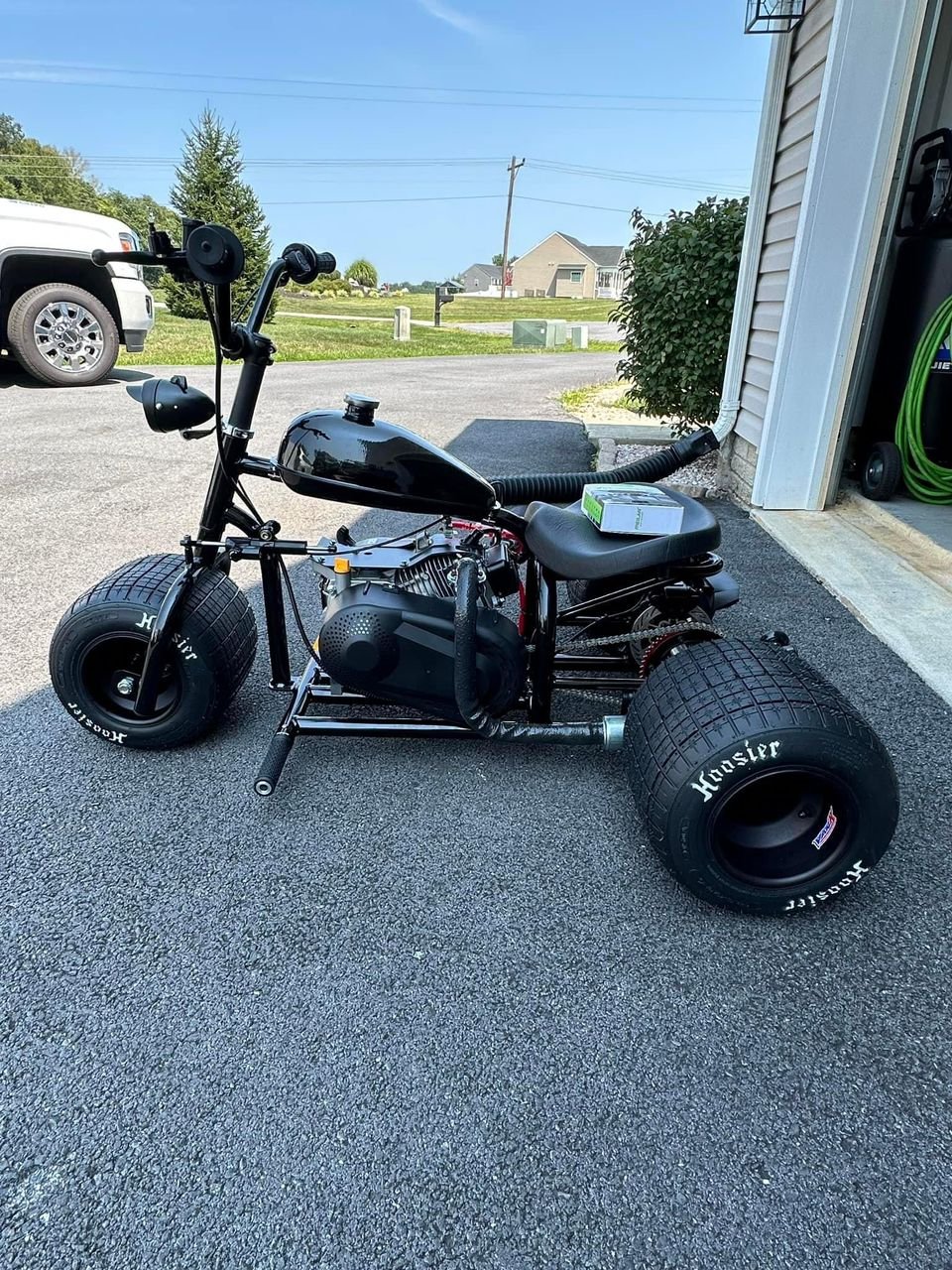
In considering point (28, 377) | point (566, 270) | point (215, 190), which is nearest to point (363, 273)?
point (566, 270)

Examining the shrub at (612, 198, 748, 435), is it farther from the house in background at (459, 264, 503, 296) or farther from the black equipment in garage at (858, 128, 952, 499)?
the house in background at (459, 264, 503, 296)

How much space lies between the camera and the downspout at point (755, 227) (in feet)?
18.2

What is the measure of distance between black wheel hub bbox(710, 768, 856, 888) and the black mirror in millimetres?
1811

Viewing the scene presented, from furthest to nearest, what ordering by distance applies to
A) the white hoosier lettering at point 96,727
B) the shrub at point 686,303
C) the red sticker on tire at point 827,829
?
the shrub at point 686,303, the white hoosier lettering at point 96,727, the red sticker on tire at point 827,829

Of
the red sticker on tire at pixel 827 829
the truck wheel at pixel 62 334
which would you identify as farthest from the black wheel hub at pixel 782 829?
the truck wheel at pixel 62 334

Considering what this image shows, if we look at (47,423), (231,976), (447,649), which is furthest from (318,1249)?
(47,423)

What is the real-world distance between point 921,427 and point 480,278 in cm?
11572

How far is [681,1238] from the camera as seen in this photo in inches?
53.4

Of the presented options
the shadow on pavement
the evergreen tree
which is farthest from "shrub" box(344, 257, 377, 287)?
the shadow on pavement

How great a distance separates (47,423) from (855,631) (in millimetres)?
7396

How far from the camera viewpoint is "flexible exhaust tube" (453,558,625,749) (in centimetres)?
223

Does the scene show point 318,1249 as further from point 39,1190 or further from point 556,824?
point 556,824

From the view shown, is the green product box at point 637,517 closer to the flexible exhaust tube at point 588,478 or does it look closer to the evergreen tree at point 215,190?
the flexible exhaust tube at point 588,478

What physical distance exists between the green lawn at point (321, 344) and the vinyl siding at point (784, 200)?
845cm
